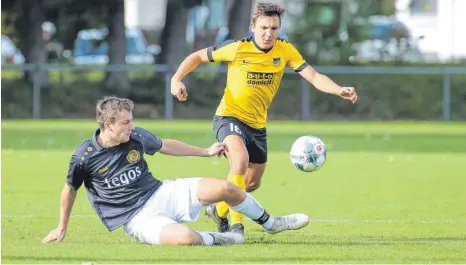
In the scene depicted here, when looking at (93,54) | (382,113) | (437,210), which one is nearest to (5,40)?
(93,54)

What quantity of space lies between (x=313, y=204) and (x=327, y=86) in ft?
10.4

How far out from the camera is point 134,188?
10312 mm

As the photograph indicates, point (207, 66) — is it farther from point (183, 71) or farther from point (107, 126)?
point (107, 126)

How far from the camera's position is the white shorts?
10.2 m

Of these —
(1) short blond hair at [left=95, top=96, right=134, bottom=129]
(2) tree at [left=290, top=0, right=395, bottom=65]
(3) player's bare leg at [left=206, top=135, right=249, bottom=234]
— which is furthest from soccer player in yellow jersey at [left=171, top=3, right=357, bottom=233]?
(2) tree at [left=290, top=0, right=395, bottom=65]

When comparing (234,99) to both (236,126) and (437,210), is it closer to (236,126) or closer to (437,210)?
(236,126)

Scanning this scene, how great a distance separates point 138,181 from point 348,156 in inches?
503

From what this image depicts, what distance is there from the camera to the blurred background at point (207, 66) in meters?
36.4

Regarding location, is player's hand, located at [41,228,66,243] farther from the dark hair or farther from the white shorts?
the dark hair

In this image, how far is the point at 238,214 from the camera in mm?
10891

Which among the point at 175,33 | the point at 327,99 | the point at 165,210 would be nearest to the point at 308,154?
the point at 165,210

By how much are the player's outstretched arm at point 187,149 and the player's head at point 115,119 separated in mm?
414

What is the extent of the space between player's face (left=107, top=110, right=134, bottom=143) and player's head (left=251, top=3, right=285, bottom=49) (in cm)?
183

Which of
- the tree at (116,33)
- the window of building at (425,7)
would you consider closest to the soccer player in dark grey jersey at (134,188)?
the tree at (116,33)
